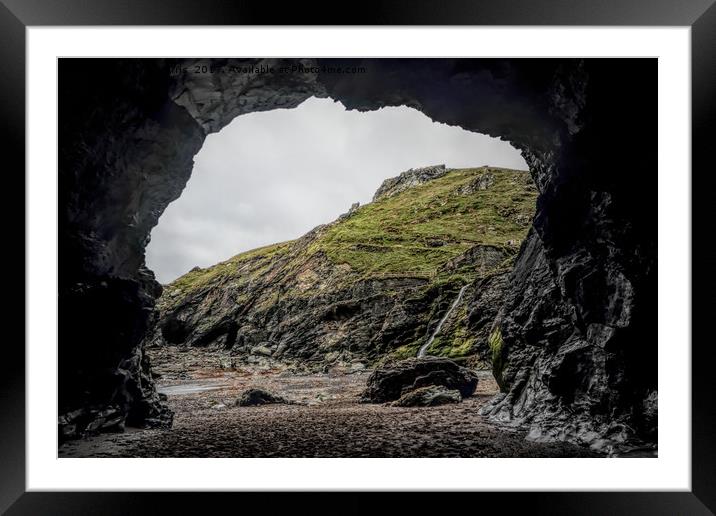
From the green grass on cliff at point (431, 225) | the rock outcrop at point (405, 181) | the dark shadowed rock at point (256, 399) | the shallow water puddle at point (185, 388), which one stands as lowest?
the shallow water puddle at point (185, 388)

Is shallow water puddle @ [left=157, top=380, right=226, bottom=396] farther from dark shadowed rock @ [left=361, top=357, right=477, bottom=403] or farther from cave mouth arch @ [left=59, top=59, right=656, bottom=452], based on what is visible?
dark shadowed rock @ [left=361, top=357, right=477, bottom=403]

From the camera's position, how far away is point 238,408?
13648 millimetres

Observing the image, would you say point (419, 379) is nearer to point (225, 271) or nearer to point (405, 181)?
point (225, 271)

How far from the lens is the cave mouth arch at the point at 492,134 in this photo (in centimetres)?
724

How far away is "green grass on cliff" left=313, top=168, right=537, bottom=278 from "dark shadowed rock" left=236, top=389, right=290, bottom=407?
28186 mm

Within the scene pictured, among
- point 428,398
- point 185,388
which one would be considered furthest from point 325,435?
point 185,388

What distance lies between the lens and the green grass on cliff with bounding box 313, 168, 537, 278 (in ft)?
147

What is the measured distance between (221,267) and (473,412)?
53798 millimetres

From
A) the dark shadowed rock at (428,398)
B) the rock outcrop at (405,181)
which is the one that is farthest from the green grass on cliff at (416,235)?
the dark shadowed rock at (428,398)
